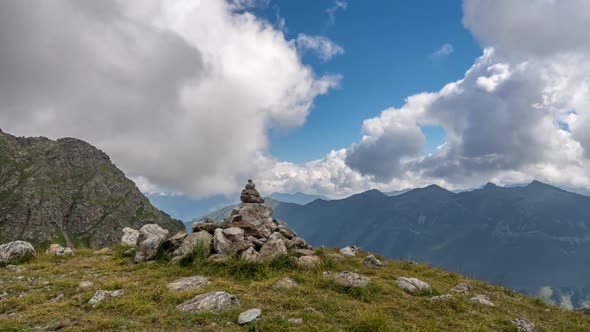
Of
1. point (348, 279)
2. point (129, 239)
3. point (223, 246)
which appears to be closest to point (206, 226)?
point (223, 246)

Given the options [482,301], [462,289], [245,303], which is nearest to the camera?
[245,303]

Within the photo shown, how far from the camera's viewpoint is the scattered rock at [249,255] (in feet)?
54.8

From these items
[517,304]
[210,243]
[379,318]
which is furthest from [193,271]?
[517,304]

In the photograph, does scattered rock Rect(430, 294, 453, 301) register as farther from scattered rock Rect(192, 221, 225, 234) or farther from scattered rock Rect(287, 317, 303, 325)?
scattered rock Rect(192, 221, 225, 234)

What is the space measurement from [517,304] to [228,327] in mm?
15445

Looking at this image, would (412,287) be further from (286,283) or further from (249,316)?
(249,316)

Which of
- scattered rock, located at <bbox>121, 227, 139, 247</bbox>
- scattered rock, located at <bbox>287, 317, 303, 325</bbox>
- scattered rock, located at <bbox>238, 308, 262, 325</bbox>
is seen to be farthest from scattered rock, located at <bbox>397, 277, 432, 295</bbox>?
scattered rock, located at <bbox>121, 227, 139, 247</bbox>

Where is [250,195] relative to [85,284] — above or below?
above

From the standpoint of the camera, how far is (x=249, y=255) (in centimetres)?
1728

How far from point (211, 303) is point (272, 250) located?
686 cm

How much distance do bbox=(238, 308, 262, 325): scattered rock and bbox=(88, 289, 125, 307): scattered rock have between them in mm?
5390

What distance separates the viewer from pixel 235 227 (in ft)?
73.1

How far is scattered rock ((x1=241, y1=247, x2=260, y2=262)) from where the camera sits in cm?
1671

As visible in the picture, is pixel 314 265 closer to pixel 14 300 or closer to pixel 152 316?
pixel 152 316
